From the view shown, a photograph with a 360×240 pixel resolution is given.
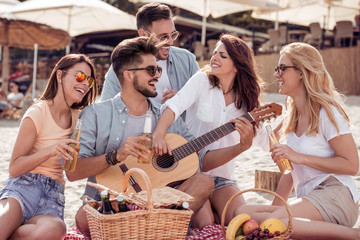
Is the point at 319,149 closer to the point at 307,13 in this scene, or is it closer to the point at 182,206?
the point at 182,206

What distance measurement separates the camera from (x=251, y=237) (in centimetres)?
306

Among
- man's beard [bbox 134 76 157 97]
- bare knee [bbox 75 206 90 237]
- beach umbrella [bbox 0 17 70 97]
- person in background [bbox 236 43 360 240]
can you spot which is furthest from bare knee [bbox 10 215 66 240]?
beach umbrella [bbox 0 17 70 97]

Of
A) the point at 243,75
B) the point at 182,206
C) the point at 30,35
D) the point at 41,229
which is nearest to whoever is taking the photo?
the point at 182,206

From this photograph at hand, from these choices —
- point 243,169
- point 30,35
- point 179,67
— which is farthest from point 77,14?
point 179,67

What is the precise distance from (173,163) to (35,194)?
3.64 feet

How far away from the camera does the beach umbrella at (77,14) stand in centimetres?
1255

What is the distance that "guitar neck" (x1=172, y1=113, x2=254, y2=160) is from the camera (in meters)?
3.88

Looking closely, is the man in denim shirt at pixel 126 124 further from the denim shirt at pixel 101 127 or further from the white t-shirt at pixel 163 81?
the white t-shirt at pixel 163 81

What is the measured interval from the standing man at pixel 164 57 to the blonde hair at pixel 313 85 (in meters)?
1.30

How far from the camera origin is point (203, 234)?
3.76 m

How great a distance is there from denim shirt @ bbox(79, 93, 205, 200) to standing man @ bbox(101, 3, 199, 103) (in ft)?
2.38

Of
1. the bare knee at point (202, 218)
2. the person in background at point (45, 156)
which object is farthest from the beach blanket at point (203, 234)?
the person in background at point (45, 156)

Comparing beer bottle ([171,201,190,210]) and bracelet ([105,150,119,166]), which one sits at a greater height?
bracelet ([105,150,119,166])

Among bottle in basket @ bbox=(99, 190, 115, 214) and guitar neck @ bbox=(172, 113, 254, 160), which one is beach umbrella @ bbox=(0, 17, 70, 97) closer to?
guitar neck @ bbox=(172, 113, 254, 160)
